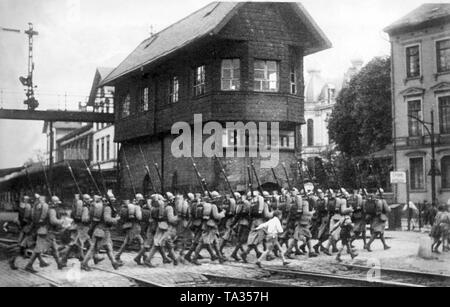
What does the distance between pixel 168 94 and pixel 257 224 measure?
1146 centimetres

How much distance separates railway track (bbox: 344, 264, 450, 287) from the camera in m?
10.9

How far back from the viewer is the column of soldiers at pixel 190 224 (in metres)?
12.6

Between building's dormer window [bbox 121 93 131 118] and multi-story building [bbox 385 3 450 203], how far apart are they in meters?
13.0

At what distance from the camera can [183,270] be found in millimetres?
12688

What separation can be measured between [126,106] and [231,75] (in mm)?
8536

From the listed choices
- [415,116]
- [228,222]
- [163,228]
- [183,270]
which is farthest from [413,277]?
[415,116]

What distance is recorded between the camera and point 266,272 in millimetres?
12414

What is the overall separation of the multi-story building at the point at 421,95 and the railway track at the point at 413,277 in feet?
40.0

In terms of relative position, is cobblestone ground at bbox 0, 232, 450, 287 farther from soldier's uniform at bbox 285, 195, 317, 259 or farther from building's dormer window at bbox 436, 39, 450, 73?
building's dormer window at bbox 436, 39, 450, 73

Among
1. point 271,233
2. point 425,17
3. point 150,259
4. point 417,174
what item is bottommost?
point 150,259

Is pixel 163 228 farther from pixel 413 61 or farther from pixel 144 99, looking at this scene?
pixel 413 61

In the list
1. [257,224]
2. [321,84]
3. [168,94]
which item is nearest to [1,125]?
[257,224]

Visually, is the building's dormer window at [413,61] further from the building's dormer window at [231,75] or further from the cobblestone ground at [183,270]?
the cobblestone ground at [183,270]

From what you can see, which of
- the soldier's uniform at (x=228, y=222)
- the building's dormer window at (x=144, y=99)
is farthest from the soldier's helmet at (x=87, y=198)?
the building's dormer window at (x=144, y=99)
